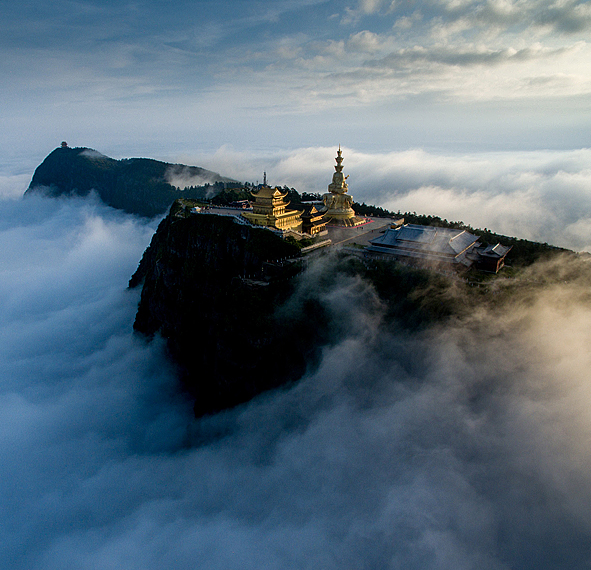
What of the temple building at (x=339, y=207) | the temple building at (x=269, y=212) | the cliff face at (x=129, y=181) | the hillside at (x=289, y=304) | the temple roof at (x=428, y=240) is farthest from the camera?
the cliff face at (x=129, y=181)

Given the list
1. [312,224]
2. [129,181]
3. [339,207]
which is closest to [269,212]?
[312,224]

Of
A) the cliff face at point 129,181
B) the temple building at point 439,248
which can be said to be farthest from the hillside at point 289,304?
the cliff face at point 129,181

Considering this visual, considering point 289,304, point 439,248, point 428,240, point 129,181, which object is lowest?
point 289,304

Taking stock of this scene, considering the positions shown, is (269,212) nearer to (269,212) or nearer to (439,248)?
(269,212)

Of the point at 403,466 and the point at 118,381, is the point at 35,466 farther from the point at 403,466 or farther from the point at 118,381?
the point at 403,466

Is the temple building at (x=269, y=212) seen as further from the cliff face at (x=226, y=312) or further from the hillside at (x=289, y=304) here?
the hillside at (x=289, y=304)

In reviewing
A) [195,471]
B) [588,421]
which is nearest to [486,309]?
[588,421]
